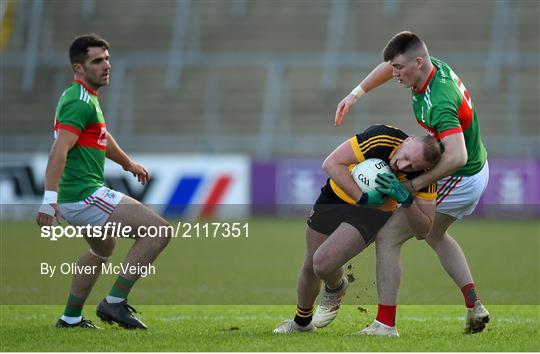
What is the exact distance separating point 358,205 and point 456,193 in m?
0.90

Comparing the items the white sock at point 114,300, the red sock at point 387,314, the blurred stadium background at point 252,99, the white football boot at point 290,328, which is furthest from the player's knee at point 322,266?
the blurred stadium background at point 252,99

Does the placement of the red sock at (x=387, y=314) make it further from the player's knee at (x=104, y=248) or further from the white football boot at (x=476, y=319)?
the player's knee at (x=104, y=248)

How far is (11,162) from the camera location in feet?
64.8

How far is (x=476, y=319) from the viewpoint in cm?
757

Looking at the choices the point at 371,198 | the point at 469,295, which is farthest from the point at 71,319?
the point at 469,295

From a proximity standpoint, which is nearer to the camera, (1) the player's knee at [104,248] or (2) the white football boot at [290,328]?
(2) the white football boot at [290,328]

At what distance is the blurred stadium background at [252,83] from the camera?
793 inches

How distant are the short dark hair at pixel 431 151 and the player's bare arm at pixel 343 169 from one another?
494 millimetres

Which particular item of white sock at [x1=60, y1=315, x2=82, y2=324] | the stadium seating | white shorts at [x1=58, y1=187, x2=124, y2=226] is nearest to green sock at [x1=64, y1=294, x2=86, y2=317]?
white sock at [x1=60, y1=315, x2=82, y2=324]

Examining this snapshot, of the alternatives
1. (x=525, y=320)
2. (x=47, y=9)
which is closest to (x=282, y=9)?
(x=47, y=9)

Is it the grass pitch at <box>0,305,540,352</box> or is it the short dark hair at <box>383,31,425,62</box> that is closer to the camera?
the grass pitch at <box>0,305,540,352</box>

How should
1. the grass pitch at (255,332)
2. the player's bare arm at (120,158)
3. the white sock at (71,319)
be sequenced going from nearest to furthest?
the grass pitch at (255,332) < the white sock at (71,319) < the player's bare arm at (120,158)

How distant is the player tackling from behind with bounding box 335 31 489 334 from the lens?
6992mm

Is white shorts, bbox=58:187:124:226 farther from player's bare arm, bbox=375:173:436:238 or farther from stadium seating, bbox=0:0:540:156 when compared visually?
stadium seating, bbox=0:0:540:156
